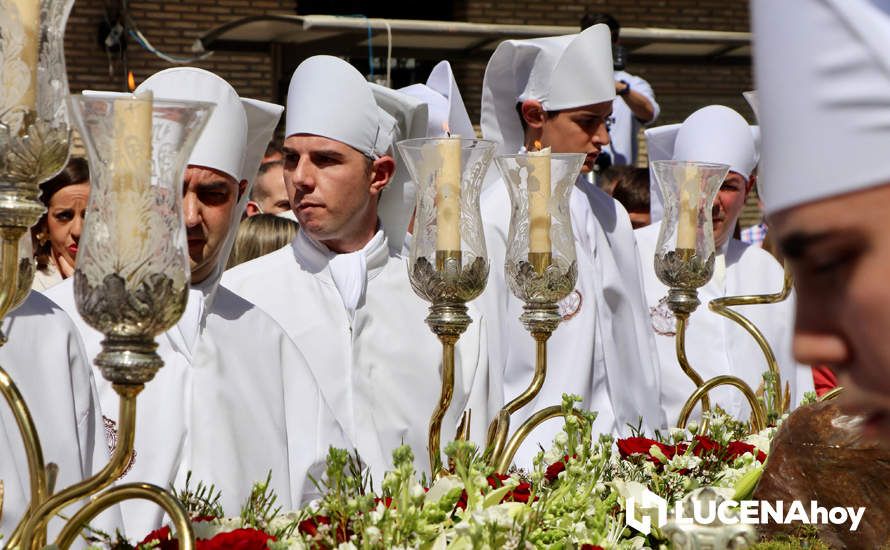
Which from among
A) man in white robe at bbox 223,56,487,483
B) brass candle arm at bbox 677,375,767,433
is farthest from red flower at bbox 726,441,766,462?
man in white robe at bbox 223,56,487,483

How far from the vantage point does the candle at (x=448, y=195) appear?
106 inches

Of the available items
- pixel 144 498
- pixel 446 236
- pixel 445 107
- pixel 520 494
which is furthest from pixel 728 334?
pixel 144 498

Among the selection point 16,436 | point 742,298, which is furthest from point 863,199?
point 742,298

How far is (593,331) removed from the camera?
523cm

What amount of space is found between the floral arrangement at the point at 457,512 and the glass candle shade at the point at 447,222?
1.10ft

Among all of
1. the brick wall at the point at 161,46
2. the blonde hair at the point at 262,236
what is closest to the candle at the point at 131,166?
the blonde hair at the point at 262,236

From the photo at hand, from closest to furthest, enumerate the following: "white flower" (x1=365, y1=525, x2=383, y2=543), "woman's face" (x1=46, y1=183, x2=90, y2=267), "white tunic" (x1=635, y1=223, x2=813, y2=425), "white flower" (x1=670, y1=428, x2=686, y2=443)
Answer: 1. "white flower" (x1=365, y1=525, x2=383, y2=543)
2. "white flower" (x1=670, y1=428, x2=686, y2=443)
3. "woman's face" (x1=46, y1=183, x2=90, y2=267)
4. "white tunic" (x1=635, y1=223, x2=813, y2=425)

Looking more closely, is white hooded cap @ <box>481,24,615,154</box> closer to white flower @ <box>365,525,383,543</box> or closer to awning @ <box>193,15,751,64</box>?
white flower @ <box>365,525,383,543</box>

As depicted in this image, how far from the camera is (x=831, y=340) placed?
93 cm

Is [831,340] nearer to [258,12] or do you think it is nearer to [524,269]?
[524,269]

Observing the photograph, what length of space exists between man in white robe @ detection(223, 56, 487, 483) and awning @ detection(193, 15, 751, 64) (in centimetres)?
630

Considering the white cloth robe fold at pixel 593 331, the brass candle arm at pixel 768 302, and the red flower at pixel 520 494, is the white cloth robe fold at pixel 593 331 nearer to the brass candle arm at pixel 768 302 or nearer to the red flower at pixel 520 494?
the brass candle arm at pixel 768 302

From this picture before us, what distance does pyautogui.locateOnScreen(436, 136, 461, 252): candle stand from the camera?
106 inches

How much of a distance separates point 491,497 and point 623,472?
0.80 meters
